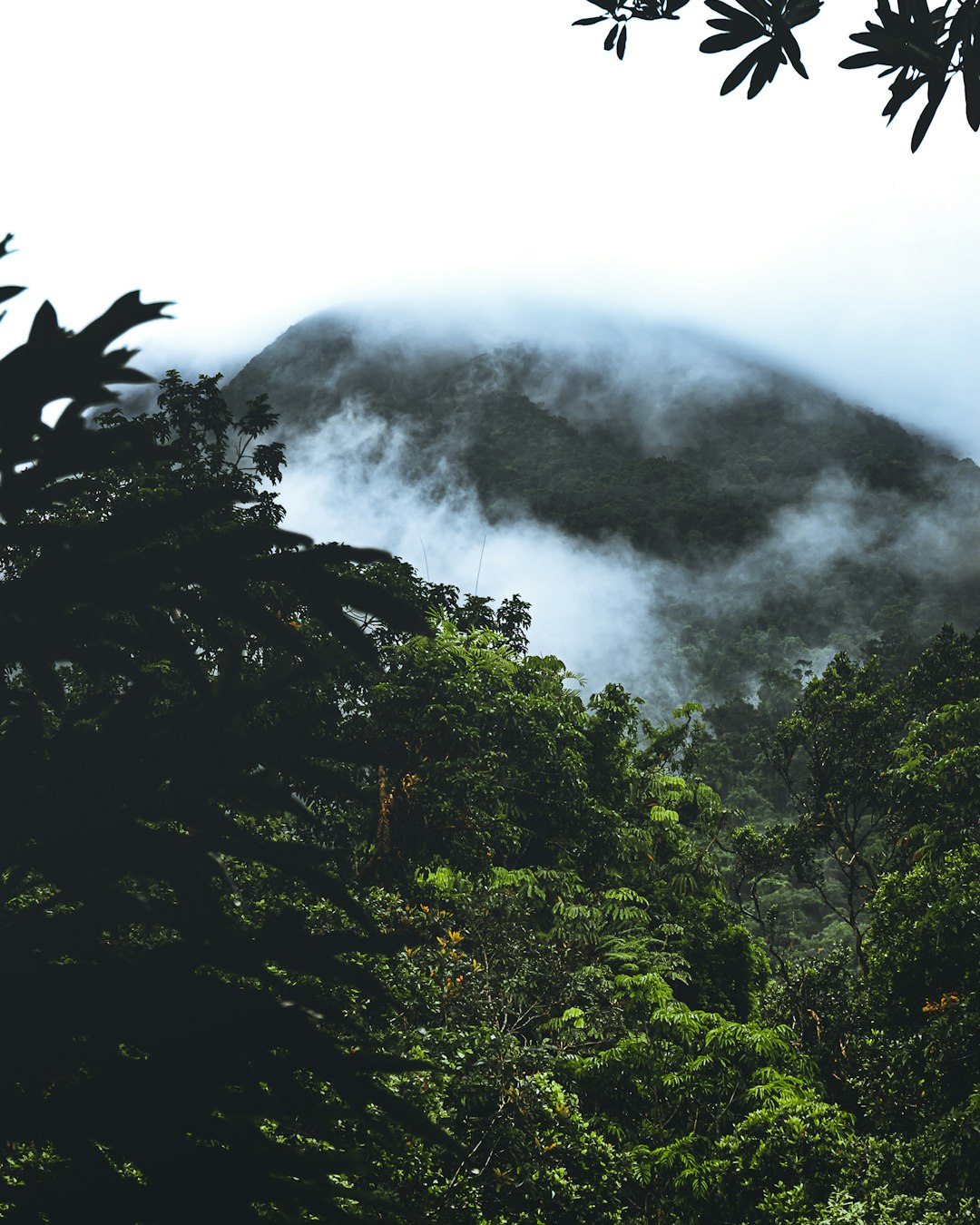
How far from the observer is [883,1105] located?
876 centimetres

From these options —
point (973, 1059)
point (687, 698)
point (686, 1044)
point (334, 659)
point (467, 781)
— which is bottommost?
point (334, 659)

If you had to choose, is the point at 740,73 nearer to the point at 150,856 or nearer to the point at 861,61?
the point at 861,61

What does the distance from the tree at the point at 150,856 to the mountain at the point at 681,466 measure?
215 feet

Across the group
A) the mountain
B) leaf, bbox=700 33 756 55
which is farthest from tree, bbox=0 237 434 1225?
the mountain

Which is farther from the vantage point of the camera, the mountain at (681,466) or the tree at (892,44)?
the mountain at (681,466)

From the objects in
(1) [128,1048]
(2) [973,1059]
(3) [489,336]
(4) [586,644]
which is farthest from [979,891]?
(3) [489,336]

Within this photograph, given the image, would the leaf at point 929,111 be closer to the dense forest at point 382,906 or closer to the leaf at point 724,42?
the leaf at point 724,42

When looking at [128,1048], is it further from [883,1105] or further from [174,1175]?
[883,1105]

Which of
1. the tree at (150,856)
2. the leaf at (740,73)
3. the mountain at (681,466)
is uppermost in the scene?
the mountain at (681,466)

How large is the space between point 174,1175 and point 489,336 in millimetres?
129687

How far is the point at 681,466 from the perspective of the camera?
98062mm

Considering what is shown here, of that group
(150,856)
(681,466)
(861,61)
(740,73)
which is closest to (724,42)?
(740,73)

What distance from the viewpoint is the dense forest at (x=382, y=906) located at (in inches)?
52.6

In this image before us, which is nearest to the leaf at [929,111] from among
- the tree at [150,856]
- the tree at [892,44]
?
the tree at [892,44]
